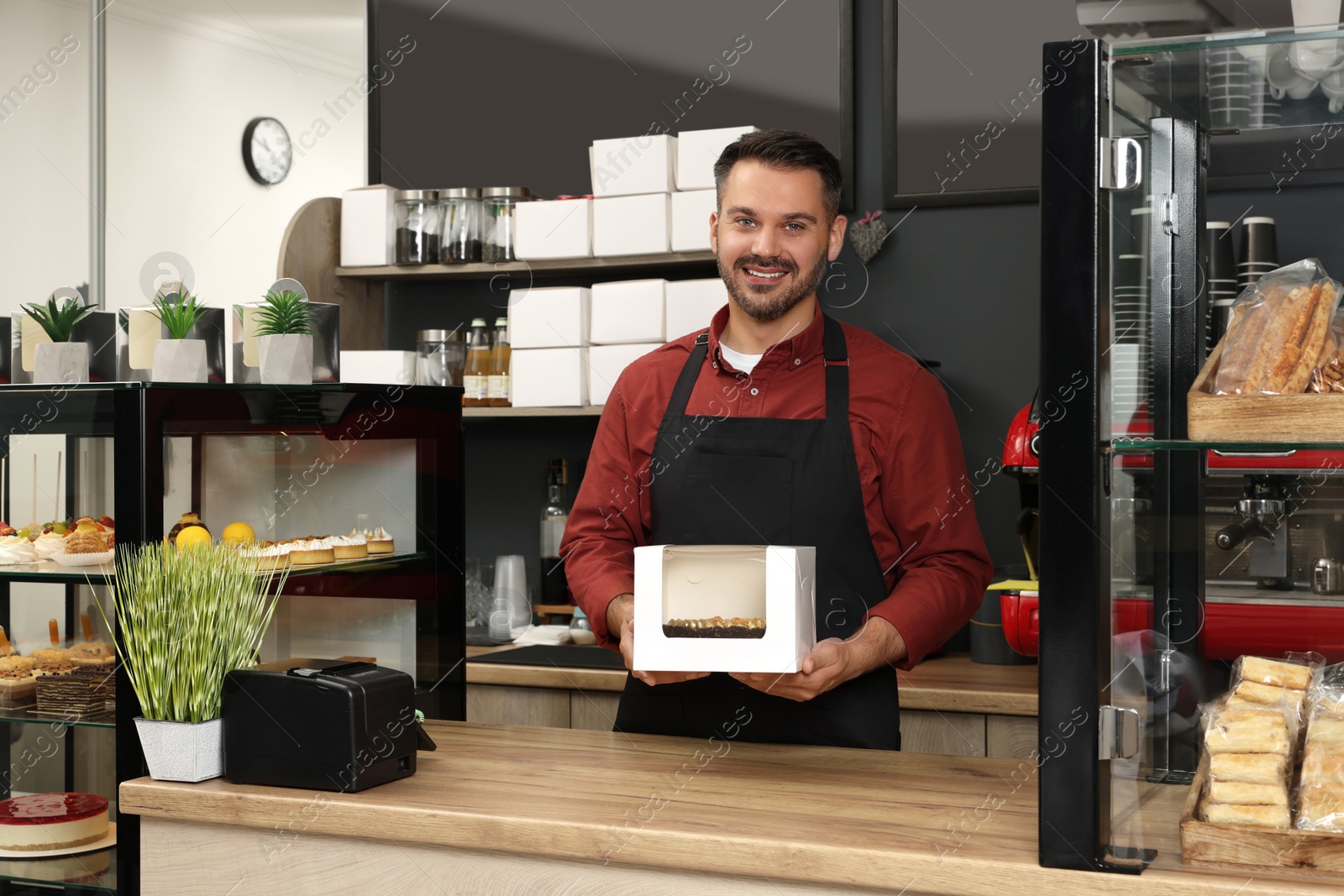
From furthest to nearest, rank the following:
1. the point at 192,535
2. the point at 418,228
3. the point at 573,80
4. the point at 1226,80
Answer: the point at 573,80
the point at 418,228
the point at 192,535
the point at 1226,80

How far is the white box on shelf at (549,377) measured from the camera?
3.30m

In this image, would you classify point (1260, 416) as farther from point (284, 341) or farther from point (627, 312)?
point (627, 312)

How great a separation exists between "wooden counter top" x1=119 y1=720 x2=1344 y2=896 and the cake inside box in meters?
0.20

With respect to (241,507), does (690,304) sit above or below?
above

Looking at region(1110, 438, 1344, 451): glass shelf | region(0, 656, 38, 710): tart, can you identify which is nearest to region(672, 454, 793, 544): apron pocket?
region(1110, 438, 1344, 451): glass shelf

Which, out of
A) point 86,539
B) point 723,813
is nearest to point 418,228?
point 86,539

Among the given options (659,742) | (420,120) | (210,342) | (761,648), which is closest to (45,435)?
(210,342)

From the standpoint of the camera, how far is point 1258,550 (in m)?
1.57

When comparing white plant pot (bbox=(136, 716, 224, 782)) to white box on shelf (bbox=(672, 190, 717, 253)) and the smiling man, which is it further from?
white box on shelf (bbox=(672, 190, 717, 253))

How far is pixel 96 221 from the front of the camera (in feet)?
13.5

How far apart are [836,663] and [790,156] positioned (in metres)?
0.86

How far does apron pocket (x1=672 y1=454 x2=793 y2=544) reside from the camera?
6.90 feet

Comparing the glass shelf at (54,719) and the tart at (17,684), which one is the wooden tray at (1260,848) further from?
the tart at (17,684)

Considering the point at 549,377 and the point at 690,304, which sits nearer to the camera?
the point at 690,304
